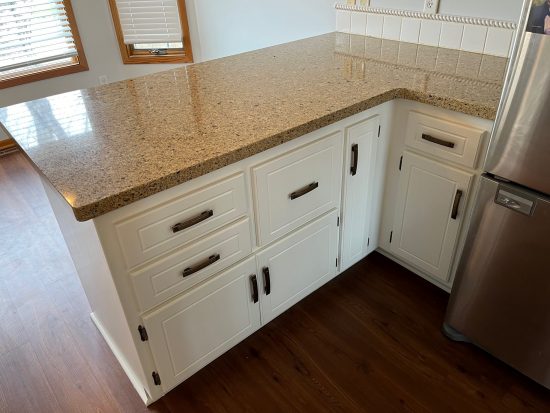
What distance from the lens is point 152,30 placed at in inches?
149

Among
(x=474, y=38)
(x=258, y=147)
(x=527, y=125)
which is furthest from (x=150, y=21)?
(x=527, y=125)

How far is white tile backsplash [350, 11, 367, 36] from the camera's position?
93.9 inches

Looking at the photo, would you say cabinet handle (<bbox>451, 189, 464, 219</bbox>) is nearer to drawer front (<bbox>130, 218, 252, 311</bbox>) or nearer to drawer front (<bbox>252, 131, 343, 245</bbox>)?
drawer front (<bbox>252, 131, 343, 245</bbox>)

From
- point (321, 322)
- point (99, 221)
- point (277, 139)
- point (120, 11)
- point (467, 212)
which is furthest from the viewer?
point (120, 11)

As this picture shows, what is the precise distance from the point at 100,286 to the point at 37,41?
10.4ft

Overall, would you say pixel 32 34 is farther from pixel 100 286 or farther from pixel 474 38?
pixel 474 38

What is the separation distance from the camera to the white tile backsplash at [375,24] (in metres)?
2.30

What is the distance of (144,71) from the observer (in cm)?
406

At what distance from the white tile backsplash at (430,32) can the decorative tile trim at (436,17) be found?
24 millimetres

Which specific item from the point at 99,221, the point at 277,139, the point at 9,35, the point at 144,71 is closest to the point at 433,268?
the point at 277,139

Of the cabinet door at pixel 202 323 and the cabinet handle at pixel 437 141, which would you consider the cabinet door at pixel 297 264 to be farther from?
the cabinet handle at pixel 437 141

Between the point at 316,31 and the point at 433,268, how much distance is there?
1678mm

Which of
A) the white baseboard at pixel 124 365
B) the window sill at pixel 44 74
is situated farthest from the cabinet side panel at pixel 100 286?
the window sill at pixel 44 74

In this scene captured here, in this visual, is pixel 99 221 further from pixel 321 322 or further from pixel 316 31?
pixel 316 31
